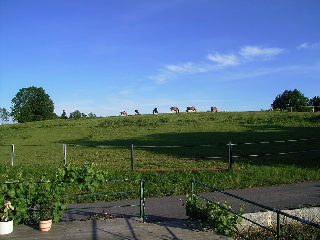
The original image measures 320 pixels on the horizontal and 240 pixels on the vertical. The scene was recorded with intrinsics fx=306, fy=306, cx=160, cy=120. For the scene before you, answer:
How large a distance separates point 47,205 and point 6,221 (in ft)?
2.51

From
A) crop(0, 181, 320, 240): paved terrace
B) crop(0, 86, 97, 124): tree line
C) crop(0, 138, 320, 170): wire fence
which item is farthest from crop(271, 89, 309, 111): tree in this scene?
crop(0, 181, 320, 240): paved terrace

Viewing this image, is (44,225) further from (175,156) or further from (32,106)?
(32,106)

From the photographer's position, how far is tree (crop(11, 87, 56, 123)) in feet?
264

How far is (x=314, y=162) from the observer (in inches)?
570

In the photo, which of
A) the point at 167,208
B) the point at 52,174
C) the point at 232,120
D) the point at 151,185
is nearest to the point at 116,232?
the point at 167,208

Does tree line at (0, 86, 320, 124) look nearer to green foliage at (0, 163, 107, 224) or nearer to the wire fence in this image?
the wire fence

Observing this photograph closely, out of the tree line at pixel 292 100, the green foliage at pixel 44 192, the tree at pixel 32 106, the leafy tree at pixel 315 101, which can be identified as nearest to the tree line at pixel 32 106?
the tree at pixel 32 106

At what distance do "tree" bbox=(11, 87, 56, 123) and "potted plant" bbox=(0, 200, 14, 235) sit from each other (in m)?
79.3

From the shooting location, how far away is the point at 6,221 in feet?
19.0

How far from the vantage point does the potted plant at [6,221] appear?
18.9 feet

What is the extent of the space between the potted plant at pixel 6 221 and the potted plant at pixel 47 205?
1.69ft

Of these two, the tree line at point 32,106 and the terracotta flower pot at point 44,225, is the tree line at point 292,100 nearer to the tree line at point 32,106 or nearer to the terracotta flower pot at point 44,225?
the tree line at point 32,106

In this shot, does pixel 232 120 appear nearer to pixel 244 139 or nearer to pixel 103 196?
pixel 244 139

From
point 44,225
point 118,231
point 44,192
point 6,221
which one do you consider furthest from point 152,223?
point 6,221
